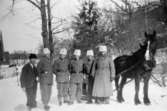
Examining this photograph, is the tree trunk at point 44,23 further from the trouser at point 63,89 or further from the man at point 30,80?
the man at point 30,80

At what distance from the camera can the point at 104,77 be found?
743cm

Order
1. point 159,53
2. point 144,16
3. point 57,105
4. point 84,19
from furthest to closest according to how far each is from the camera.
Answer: point 84,19, point 159,53, point 144,16, point 57,105

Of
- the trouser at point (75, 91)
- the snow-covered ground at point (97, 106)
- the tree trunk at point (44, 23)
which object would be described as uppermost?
the tree trunk at point (44, 23)

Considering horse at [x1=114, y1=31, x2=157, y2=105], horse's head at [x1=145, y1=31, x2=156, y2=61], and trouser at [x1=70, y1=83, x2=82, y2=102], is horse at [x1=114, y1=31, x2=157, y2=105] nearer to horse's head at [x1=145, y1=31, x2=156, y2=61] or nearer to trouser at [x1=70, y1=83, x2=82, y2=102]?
horse's head at [x1=145, y1=31, x2=156, y2=61]

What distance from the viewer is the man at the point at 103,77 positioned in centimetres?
740

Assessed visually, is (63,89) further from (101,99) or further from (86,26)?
(86,26)

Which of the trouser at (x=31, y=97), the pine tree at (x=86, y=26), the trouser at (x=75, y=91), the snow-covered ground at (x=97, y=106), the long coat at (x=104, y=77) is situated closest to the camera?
the snow-covered ground at (x=97, y=106)

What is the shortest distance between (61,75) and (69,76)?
44 cm

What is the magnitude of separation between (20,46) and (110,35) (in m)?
9.18

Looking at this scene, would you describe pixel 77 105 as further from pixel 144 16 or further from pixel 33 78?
pixel 144 16

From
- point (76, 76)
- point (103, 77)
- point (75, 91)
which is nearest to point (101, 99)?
point (103, 77)

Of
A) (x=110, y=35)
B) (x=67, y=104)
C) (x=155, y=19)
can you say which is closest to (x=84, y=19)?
(x=110, y=35)

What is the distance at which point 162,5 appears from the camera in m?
9.29

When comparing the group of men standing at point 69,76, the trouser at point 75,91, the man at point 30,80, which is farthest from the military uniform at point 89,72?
the man at point 30,80
